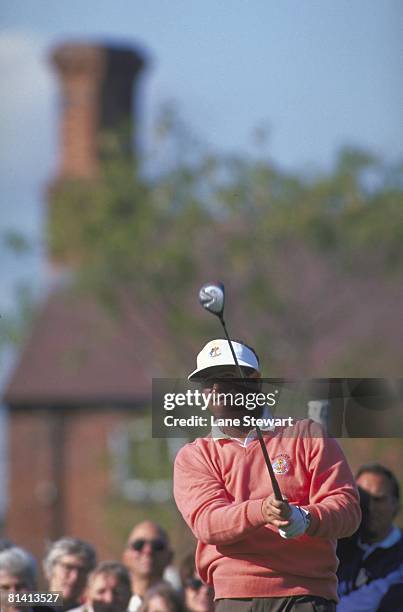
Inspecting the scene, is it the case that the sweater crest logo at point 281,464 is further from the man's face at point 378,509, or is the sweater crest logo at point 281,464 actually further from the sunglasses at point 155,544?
the sunglasses at point 155,544

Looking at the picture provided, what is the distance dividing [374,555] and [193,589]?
1.45 m

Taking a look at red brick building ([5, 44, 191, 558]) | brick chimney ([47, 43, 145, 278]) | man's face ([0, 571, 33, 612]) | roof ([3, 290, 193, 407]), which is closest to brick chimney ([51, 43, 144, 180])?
brick chimney ([47, 43, 145, 278])

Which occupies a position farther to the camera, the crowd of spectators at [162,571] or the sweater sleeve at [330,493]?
the crowd of spectators at [162,571]

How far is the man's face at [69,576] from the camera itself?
25.7ft

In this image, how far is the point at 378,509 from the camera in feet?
22.6

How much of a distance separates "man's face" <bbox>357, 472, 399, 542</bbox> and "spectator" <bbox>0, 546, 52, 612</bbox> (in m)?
1.63

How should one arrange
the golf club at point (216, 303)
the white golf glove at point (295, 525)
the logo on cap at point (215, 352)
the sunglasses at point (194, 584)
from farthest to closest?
the sunglasses at point (194, 584) → the logo on cap at point (215, 352) → the golf club at point (216, 303) → the white golf glove at point (295, 525)

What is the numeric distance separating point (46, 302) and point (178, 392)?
29320 mm

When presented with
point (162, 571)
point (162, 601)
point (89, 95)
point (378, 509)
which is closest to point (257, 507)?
point (378, 509)

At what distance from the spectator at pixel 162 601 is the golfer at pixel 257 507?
1.85 m

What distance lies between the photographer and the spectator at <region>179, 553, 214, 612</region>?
310 inches

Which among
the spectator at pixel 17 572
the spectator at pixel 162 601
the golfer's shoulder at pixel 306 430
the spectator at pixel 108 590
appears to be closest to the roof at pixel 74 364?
the spectator at pixel 108 590

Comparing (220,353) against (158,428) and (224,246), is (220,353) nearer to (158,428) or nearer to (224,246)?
(158,428)

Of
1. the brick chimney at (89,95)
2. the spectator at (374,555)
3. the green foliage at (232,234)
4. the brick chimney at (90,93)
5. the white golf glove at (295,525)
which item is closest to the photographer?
the white golf glove at (295,525)
